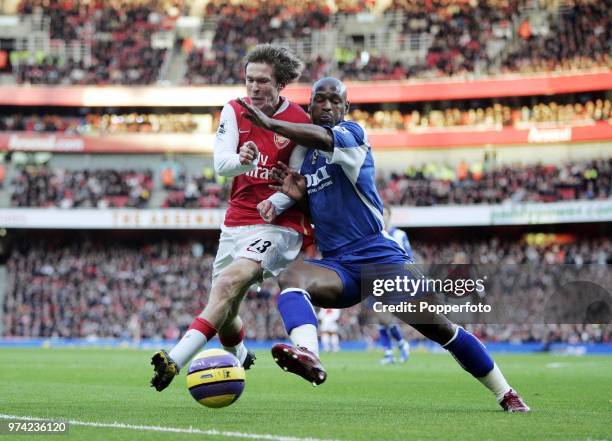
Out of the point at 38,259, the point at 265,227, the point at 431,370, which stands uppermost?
the point at 265,227

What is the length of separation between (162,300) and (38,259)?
7567mm

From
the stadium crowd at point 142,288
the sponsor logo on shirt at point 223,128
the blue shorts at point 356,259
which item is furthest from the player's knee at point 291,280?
the stadium crowd at point 142,288

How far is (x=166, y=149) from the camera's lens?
1837 inches

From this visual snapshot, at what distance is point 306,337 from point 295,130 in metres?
1.42

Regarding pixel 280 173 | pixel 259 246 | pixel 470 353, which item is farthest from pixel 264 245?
pixel 470 353

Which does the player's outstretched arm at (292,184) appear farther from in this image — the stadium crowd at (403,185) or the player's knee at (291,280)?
the stadium crowd at (403,185)

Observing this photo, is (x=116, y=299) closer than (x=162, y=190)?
Yes

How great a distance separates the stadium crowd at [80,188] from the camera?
44.0 m

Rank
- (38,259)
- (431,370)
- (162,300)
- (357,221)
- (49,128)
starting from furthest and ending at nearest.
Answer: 1. (49,128)
2. (38,259)
3. (162,300)
4. (431,370)
5. (357,221)

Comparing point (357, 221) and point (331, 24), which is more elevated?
point (357, 221)

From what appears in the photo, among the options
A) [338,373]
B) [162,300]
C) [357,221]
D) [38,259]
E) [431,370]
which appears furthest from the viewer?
[38,259]

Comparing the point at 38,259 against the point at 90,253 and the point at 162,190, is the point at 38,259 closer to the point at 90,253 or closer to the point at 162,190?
the point at 90,253

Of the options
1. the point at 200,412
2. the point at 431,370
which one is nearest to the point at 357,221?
the point at 200,412

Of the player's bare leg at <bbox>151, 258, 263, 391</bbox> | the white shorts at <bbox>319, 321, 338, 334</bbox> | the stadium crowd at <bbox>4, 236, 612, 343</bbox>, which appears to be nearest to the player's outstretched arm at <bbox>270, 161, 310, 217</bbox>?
the player's bare leg at <bbox>151, 258, 263, 391</bbox>
